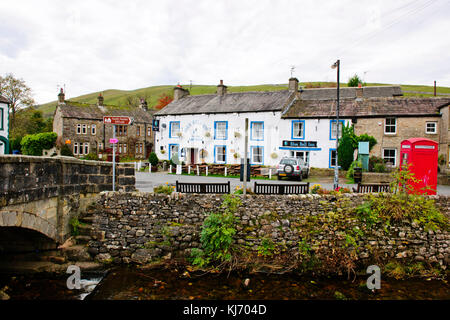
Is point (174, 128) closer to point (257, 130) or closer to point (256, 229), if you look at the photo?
point (257, 130)

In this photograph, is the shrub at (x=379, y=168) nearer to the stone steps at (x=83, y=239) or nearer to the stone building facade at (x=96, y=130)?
the stone steps at (x=83, y=239)

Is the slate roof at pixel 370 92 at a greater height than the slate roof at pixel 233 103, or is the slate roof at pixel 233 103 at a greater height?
the slate roof at pixel 370 92

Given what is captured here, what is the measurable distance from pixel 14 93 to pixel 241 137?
30116 millimetres

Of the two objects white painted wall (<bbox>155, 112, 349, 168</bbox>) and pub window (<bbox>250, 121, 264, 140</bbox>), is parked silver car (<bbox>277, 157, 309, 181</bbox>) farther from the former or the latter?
pub window (<bbox>250, 121, 264, 140</bbox>)

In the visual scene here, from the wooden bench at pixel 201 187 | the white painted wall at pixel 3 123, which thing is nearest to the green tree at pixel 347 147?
the wooden bench at pixel 201 187

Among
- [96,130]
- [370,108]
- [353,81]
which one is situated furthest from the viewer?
[353,81]

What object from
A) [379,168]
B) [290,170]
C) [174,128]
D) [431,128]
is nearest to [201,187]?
[290,170]

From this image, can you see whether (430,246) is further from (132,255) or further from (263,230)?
(132,255)

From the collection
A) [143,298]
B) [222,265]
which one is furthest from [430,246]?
[143,298]

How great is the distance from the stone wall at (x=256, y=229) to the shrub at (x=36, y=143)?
2782 centimetres

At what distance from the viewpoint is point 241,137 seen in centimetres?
2714

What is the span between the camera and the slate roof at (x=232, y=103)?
1063 inches

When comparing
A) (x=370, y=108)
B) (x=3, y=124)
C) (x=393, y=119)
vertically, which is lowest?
(x=3, y=124)

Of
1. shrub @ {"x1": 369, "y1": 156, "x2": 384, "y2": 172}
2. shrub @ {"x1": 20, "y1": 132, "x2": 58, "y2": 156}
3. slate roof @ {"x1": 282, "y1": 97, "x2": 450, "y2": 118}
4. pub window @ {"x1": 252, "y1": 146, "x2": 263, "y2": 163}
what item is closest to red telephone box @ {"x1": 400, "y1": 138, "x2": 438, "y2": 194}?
shrub @ {"x1": 369, "y1": 156, "x2": 384, "y2": 172}
